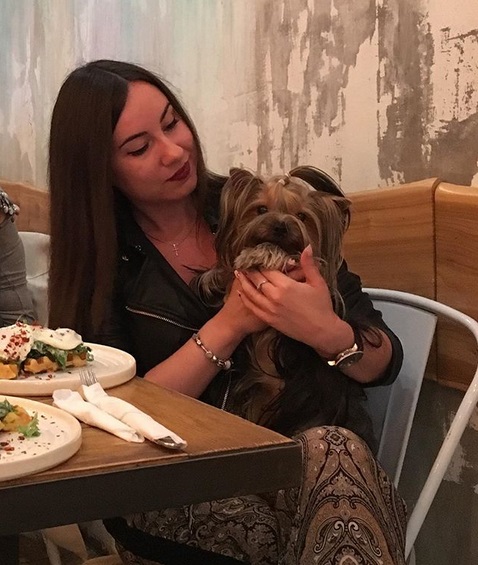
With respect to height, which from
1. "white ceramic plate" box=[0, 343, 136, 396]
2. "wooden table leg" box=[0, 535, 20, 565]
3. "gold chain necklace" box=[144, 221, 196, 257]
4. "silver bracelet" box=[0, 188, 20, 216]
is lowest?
"wooden table leg" box=[0, 535, 20, 565]

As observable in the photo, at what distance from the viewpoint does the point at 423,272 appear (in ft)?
5.60

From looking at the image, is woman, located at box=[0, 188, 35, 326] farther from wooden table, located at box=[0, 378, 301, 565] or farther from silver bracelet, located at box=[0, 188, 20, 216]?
wooden table, located at box=[0, 378, 301, 565]

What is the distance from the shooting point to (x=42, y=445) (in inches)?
31.1

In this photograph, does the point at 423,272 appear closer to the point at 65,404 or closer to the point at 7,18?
the point at 65,404

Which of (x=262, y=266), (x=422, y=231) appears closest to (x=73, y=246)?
(x=262, y=266)

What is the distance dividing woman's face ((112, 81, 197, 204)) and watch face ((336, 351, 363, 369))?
1.54 feet

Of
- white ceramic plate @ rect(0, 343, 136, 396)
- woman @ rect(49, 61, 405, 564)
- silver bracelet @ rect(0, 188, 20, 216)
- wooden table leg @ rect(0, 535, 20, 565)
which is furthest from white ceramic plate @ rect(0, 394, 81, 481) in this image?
silver bracelet @ rect(0, 188, 20, 216)

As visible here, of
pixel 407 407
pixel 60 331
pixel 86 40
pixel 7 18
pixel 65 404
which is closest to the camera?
pixel 65 404

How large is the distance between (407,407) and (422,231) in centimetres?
37

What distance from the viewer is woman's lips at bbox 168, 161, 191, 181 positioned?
160cm

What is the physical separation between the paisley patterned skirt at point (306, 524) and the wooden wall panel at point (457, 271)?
0.51 metres

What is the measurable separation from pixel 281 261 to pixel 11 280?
939 mm

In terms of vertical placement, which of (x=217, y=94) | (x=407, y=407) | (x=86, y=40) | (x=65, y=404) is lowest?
(x=407, y=407)

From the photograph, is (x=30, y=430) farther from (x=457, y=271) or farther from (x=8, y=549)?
(x=457, y=271)
